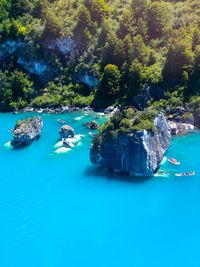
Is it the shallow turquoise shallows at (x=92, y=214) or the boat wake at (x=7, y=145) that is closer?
the shallow turquoise shallows at (x=92, y=214)

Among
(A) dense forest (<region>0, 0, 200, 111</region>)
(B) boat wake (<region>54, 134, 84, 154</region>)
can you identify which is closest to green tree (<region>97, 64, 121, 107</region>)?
(A) dense forest (<region>0, 0, 200, 111</region>)

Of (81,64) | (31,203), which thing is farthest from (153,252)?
(81,64)

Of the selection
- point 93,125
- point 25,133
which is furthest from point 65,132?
point 93,125

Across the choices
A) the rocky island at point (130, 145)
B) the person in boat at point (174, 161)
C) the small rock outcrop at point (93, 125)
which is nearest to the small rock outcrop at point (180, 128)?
the person in boat at point (174, 161)

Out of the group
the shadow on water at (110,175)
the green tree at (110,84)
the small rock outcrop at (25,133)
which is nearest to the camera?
the shadow on water at (110,175)

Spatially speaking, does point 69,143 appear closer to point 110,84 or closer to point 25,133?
point 25,133

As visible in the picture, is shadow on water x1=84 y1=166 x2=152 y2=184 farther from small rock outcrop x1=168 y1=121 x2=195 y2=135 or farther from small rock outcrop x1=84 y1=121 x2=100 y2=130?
small rock outcrop x1=168 y1=121 x2=195 y2=135

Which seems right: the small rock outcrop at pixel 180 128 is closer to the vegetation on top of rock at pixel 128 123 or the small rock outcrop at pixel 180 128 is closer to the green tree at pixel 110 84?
the vegetation on top of rock at pixel 128 123
